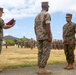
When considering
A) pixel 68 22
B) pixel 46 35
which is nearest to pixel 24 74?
pixel 46 35

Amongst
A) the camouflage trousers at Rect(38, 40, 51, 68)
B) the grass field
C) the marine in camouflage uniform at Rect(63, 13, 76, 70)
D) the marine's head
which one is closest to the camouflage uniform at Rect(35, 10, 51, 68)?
the camouflage trousers at Rect(38, 40, 51, 68)

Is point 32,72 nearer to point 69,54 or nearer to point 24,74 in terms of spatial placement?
point 24,74

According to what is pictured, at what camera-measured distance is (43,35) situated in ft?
36.0

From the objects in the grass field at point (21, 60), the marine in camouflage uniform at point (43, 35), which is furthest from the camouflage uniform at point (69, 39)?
the grass field at point (21, 60)

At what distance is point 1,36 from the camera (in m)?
11.5

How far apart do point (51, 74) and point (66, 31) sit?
2.28m

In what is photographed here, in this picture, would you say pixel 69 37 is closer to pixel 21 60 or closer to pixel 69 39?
pixel 69 39

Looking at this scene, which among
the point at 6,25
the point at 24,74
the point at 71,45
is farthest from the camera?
the point at 71,45

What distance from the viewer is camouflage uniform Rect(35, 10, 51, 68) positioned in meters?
10.9

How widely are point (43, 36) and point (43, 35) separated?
34 mm

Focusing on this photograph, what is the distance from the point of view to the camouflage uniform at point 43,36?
1091 cm

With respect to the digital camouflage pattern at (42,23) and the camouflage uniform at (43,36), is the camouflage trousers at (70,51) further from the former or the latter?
the digital camouflage pattern at (42,23)

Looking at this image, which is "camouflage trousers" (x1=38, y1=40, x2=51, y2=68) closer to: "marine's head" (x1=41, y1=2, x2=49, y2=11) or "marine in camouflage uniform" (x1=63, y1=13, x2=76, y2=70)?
"marine's head" (x1=41, y1=2, x2=49, y2=11)

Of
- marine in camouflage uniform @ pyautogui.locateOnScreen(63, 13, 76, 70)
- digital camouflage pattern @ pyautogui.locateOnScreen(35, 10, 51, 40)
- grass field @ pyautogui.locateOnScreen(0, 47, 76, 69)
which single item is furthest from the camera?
grass field @ pyautogui.locateOnScreen(0, 47, 76, 69)
